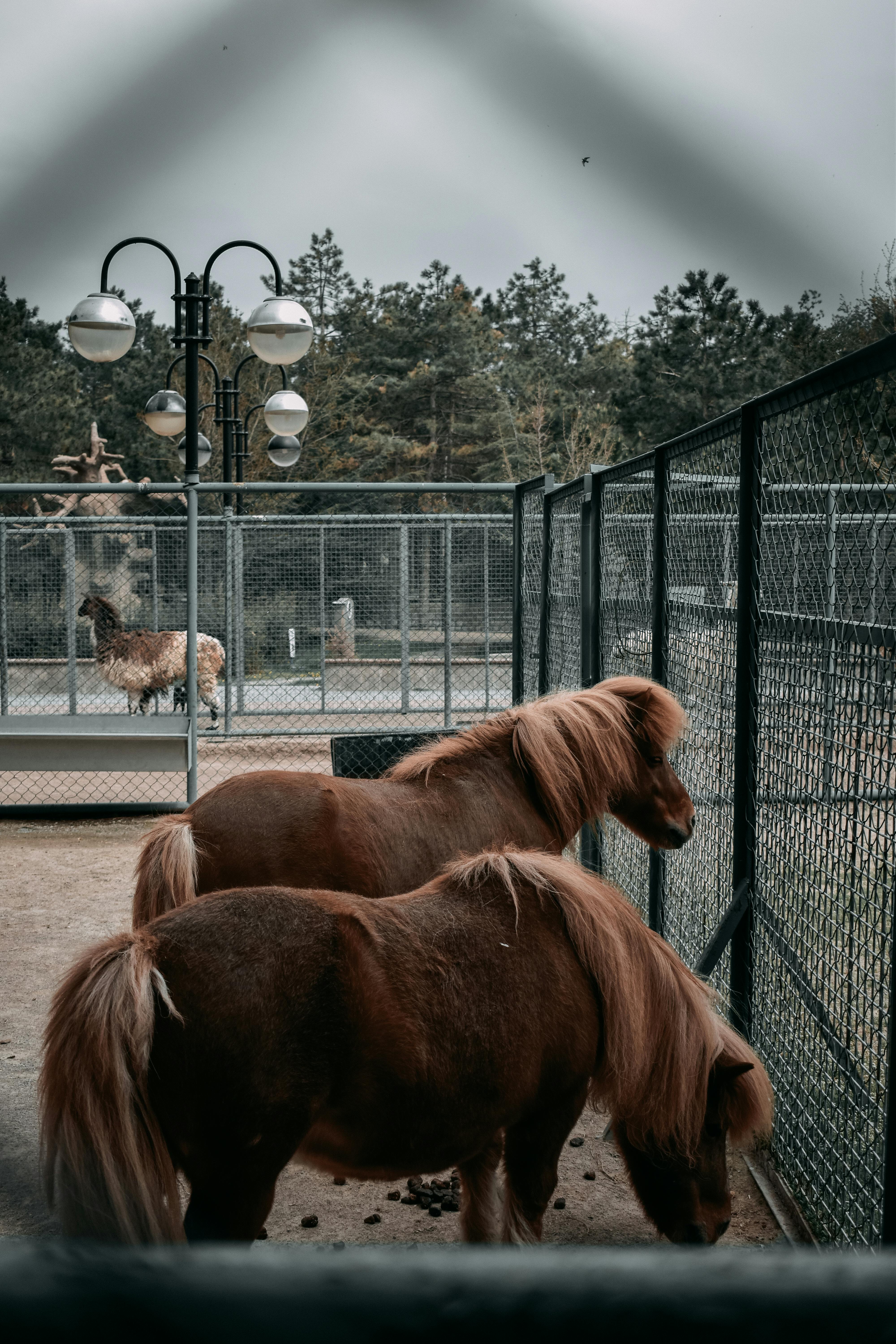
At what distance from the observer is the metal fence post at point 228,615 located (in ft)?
34.1

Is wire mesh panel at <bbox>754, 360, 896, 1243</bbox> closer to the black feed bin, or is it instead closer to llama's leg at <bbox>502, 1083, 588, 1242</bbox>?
llama's leg at <bbox>502, 1083, 588, 1242</bbox>

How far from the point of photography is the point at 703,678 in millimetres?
3967

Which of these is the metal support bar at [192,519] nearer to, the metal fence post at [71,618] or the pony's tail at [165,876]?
the metal fence post at [71,618]

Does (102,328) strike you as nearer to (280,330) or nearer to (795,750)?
(280,330)

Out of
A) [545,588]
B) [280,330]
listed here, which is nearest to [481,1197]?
[545,588]

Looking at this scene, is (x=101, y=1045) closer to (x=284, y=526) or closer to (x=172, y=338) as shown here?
(x=172, y=338)

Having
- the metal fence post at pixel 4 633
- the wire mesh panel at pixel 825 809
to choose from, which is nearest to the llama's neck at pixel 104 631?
the metal fence post at pixel 4 633

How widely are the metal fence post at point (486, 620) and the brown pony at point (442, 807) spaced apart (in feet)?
22.6

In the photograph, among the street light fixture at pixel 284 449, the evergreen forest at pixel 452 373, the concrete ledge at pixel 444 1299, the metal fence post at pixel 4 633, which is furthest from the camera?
Result: the street light fixture at pixel 284 449

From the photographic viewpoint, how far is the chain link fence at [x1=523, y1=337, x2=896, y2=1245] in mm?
2418

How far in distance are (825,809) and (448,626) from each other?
7.96 metres

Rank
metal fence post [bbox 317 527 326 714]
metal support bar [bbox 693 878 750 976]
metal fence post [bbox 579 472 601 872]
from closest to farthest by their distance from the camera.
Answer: metal support bar [bbox 693 878 750 976] < metal fence post [bbox 579 472 601 872] < metal fence post [bbox 317 527 326 714]

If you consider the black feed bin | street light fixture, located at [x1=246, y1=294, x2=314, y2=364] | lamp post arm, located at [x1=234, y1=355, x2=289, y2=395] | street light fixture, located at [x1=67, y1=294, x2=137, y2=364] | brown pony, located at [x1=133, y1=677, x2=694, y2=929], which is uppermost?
lamp post arm, located at [x1=234, y1=355, x2=289, y2=395]

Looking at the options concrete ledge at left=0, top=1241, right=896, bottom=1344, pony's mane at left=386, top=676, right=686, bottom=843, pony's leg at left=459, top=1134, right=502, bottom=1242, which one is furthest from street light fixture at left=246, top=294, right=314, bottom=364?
concrete ledge at left=0, top=1241, right=896, bottom=1344
